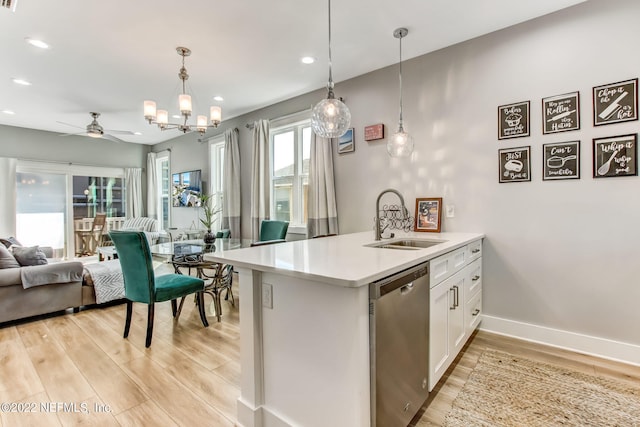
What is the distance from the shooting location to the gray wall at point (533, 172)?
227 centimetres

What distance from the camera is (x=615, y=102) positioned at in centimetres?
225

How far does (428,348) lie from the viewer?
5.61ft

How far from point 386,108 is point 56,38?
330 centimetres

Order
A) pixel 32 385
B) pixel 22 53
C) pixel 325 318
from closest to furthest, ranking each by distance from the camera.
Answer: pixel 325 318 → pixel 32 385 → pixel 22 53

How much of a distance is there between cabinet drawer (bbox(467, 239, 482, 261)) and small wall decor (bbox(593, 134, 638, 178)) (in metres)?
0.98

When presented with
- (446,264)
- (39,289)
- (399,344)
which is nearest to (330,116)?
(446,264)

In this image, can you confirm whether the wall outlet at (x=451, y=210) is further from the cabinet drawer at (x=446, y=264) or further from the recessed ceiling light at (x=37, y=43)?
the recessed ceiling light at (x=37, y=43)

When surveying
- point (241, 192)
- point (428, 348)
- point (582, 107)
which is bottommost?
point (428, 348)

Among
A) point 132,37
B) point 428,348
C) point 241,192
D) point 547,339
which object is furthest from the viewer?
point 241,192

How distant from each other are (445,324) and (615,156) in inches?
71.9

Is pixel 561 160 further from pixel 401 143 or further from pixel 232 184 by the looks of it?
pixel 232 184

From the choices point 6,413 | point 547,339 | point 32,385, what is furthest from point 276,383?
point 547,339

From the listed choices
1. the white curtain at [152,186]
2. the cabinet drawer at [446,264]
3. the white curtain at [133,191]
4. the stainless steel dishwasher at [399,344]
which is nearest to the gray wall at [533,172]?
the cabinet drawer at [446,264]

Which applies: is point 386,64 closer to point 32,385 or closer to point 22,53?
point 22,53
